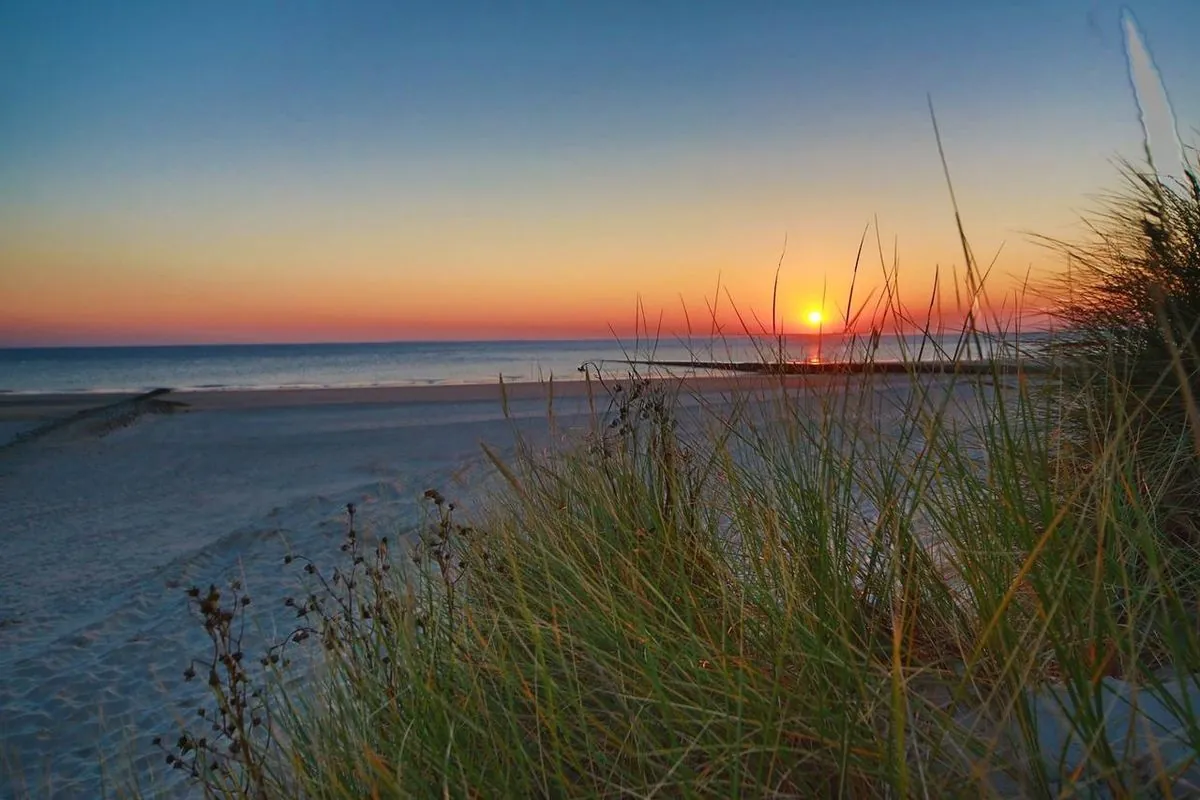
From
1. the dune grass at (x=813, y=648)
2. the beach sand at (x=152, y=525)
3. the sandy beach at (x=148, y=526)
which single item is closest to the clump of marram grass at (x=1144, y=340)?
the dune grass at (x=813, y=648)

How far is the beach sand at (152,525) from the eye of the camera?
3.52 m

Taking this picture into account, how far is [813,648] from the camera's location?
159 cm

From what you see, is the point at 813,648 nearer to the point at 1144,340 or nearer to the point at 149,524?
the point at 1144,340

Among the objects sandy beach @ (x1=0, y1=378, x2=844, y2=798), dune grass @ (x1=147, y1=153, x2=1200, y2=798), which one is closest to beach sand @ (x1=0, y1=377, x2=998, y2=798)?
sandy beach @ (x1=0, y1=378, x2=844, y2=798)

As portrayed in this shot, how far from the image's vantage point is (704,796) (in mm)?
1444

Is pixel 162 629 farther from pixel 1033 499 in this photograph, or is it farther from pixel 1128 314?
pixel 1128 314

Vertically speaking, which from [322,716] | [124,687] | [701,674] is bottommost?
[124,687]

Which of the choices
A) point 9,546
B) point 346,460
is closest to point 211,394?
point 346,460

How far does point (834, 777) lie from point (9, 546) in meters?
6.98

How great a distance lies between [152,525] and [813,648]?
670 centimetres

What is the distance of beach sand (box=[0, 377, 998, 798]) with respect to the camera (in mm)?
3523

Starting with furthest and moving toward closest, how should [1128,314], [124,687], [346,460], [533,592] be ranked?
1. [346,460]
2. [124,687]
3. [1128,314]
4. [533,592]

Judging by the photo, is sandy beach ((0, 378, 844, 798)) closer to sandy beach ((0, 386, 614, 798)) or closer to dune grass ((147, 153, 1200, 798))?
sandy beach ((0, 386, 614, 798))

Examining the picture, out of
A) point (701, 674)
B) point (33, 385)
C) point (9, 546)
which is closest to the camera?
point (701, 674)
